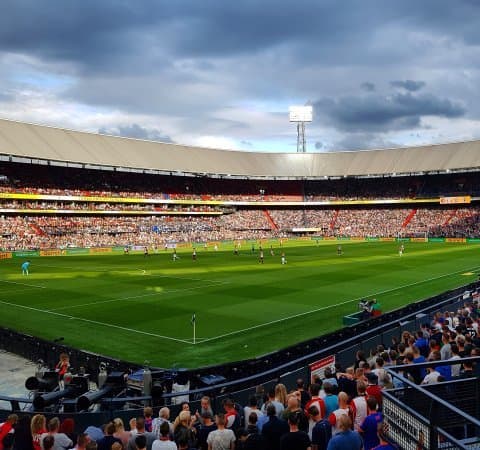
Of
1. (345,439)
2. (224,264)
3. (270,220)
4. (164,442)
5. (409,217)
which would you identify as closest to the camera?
(345,439)

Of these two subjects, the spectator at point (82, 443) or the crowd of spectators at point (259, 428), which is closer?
the crowd of spectators at point (259, 428)

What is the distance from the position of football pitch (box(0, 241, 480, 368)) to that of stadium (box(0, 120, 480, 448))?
0.53 ft

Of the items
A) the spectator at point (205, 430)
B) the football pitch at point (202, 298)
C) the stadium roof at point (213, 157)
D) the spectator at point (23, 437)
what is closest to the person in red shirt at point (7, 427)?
the spectator at point (23, 437)

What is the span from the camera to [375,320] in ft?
66.8

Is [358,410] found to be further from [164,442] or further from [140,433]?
[140,433]

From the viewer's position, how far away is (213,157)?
108938 millimetres

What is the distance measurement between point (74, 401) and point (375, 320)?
13096 millimetres

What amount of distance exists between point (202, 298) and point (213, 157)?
79755 mm

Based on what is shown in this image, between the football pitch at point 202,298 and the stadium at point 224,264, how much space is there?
0.53 feet

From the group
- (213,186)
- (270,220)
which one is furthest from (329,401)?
(270,220)

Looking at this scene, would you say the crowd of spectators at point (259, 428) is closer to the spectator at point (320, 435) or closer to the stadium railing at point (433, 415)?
the spectator at point (320, 435)

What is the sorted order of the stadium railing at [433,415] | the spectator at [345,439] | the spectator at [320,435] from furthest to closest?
1. the spectator at [320,435]
2. the spectator at [345,439]
3. the stadium railing at [433,415]

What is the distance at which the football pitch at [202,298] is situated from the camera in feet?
72.0

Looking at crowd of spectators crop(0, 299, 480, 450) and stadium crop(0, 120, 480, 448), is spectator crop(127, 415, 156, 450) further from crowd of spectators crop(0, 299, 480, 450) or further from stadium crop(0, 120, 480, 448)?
stadium crop(0, 120, 480, 448)
